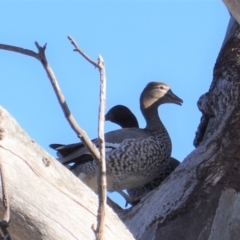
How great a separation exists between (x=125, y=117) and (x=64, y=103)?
15.3 feet

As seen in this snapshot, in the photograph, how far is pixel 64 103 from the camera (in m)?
1.67

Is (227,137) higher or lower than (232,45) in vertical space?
lower

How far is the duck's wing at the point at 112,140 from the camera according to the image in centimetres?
495

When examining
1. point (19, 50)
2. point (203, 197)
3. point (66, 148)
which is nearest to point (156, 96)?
point (66, 148)

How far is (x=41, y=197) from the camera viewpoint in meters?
2.13

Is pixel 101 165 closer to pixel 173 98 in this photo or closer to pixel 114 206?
pixel 114 206

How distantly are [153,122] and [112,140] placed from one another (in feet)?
2.05

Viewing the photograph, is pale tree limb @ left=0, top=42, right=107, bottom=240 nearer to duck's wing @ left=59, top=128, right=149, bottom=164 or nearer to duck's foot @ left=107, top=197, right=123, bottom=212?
duck's foot @ left=107, top=197, right=123, bottom=212

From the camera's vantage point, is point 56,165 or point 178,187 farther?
point 178,187

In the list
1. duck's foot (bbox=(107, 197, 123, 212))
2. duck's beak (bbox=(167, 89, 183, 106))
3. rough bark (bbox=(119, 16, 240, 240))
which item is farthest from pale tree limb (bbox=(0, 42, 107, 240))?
duck's beak (bbox=(167, 89, 183, 106))

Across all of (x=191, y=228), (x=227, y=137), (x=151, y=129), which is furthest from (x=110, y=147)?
(x=191, y=228)

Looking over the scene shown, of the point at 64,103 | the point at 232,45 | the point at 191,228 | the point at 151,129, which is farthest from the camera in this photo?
the point at 151,129

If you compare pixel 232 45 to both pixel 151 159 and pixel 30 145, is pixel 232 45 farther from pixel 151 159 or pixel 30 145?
pixel 30 145

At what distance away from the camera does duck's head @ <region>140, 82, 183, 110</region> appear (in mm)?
5996
